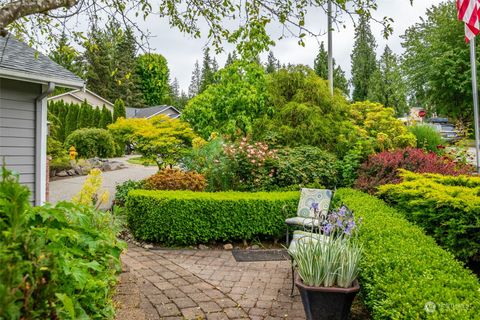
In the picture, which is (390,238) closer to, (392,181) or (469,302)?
(469,302)

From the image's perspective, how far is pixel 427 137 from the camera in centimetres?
980

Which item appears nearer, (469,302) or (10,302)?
(10,302)

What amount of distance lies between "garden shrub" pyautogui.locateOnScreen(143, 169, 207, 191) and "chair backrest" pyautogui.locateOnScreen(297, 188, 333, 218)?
2.06 metres

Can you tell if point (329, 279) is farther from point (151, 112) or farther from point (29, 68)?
point (151, 112)

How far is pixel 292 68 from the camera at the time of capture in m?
9.31

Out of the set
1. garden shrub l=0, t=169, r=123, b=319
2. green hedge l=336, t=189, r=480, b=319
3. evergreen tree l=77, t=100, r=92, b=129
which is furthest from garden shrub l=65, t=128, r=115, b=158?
garden shrub l=0, t=169, r=123, b=319

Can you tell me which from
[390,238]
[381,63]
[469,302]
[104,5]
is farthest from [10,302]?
[381,63]

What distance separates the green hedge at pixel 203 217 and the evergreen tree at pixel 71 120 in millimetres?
17848

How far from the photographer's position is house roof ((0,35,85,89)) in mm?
4648

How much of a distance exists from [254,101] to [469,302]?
7.90m

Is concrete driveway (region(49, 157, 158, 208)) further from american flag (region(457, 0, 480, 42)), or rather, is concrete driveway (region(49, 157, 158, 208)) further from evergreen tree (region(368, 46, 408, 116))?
evergreen tree (region(368, 46, 408, 116))

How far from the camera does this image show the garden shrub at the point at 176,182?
684 cm

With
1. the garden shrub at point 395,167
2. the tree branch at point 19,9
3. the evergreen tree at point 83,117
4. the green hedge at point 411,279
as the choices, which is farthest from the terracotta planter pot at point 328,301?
the evergreen tree at point 83,117

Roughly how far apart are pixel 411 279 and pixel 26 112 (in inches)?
199
